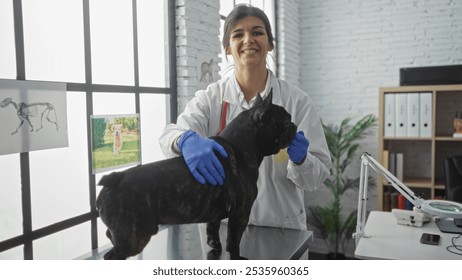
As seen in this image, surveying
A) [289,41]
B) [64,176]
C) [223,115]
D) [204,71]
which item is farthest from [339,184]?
[64,176]

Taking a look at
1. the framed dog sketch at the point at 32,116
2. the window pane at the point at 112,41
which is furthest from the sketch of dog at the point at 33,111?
the window pane at the point at 112,41

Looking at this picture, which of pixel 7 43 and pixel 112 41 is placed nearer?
pixel 7 43

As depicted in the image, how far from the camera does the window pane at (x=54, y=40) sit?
1590 millimetres

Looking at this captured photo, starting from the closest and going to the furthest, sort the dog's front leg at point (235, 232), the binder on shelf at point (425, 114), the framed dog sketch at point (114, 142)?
the dog's front leg at point (235, 232) → the framed dog sketch at point (114, 142) → the binder on shelf at point (425, 114)

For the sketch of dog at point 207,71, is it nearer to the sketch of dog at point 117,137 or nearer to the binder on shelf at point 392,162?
the sketch of dog at point 117,137

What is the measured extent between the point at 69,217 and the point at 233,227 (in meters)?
1.07

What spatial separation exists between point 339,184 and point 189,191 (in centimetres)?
307

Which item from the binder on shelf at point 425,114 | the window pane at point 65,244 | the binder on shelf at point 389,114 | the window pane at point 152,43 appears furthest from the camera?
the binder on shelf at point 389,114

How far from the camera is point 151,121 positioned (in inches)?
92.9

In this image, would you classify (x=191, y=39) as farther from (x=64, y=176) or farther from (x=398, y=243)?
(x=398, y=243)

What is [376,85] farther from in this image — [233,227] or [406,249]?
[233,227]

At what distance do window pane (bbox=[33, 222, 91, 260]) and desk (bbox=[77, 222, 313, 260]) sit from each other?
1.48ft

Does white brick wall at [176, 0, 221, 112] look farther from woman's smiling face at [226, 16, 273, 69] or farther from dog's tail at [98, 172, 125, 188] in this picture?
dog's tail at [98, 172, 125, 188]

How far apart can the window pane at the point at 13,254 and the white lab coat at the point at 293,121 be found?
2.70 feet
